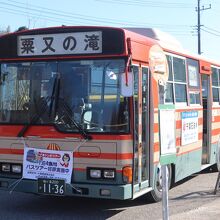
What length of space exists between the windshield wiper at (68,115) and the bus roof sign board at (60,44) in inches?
32.2

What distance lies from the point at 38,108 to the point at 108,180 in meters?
1.61

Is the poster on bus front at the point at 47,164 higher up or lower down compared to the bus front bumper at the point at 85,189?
higher up

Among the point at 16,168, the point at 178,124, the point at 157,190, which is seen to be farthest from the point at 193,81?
the point at 16,168

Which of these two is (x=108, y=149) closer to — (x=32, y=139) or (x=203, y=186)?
(x=32, y=139)

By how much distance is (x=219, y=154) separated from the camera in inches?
502

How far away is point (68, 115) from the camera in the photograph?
7.76 meters

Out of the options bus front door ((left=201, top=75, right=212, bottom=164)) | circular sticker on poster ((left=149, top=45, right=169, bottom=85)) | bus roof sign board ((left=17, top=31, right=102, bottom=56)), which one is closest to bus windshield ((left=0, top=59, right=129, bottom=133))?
bus roof sign board ((left=17, top=31, right=102, bottom=56))

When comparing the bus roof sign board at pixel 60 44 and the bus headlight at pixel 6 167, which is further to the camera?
the bus headlight at pixel 6 167

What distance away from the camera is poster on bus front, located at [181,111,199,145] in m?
10.1

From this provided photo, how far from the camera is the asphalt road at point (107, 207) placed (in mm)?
8062

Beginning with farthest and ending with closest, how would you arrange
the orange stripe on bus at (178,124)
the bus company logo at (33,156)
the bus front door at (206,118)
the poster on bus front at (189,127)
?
the bus front door at (206,118), the poster on bus front at (189,127), the orange stripe on bus at (178,124), the bus company logo at (33,156)

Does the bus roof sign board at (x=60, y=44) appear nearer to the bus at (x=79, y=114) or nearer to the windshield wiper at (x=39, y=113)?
the bus at (x=79, y=114)

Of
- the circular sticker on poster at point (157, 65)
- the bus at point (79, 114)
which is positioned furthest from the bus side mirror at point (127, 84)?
the circular sticker on poster at point (157, 65)

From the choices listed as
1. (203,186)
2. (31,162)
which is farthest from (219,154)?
(31,162)
